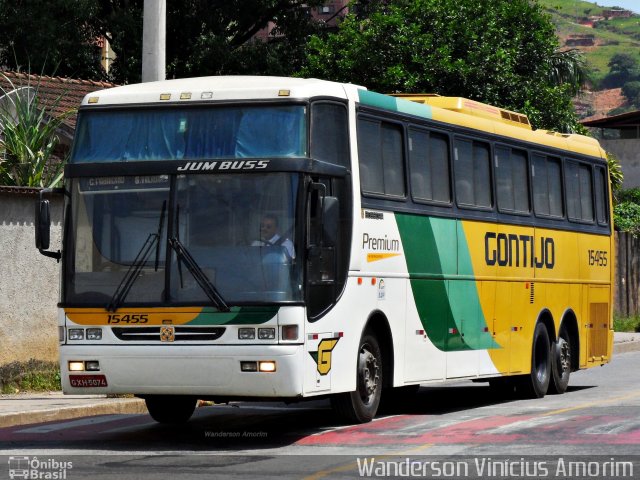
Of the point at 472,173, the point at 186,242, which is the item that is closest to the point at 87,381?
the point at 186,242

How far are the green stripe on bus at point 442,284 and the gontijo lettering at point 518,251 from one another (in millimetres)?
734

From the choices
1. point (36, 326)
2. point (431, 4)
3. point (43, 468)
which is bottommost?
point (43, 468)

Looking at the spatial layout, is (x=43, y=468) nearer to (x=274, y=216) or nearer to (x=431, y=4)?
(x=274, y=216)

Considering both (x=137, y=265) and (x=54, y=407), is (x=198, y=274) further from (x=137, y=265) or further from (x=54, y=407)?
(x=54, y=407)

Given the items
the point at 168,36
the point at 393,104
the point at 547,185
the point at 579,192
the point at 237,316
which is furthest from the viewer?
the point at 168,36

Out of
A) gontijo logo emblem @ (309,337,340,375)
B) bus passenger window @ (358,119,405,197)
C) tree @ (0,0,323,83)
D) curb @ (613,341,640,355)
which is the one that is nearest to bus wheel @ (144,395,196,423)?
gontijo logo emblem @ (309,337,340,375)

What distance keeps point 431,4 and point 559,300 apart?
17.0m

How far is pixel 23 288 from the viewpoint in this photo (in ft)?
61.3

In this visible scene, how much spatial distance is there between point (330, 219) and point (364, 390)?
217cm

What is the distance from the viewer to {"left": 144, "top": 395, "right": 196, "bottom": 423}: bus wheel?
1527 centimetres

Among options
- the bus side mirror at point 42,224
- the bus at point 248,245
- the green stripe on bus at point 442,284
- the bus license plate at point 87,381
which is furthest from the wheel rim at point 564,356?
the bus side mirror at point 42,224

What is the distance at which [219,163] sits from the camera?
13352 mm

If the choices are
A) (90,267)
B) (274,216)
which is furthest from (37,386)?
(274,216)

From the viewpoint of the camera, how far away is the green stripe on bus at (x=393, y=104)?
1493 cm
